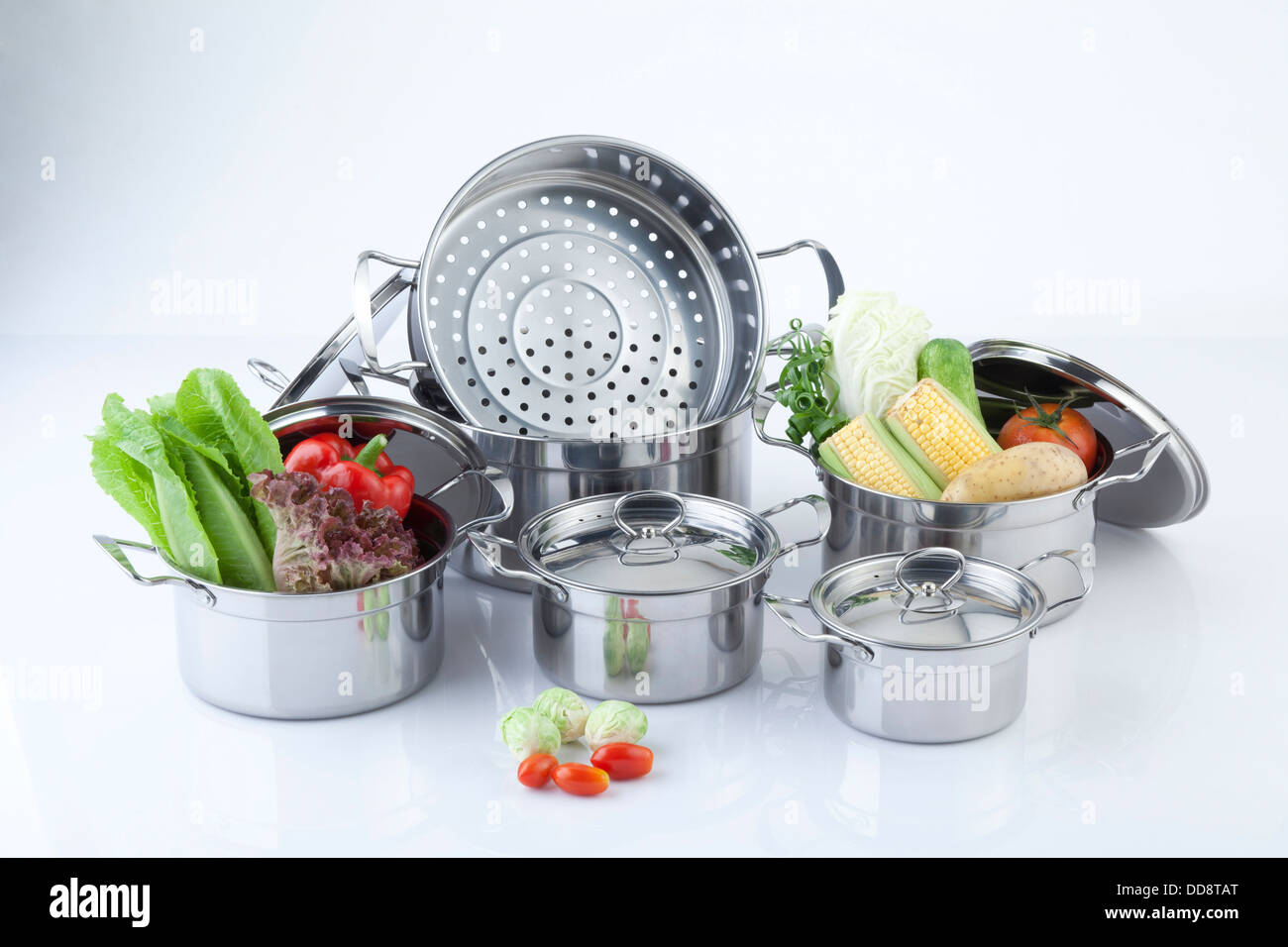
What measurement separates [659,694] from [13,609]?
2001 mm

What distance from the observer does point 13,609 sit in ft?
13.7

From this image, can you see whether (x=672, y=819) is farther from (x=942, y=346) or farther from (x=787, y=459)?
(x=787, y=459)

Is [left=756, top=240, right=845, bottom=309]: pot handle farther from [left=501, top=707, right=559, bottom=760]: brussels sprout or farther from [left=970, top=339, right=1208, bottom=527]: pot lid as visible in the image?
[left=501, top=707, right=559, bottom=760]: brussels sprout

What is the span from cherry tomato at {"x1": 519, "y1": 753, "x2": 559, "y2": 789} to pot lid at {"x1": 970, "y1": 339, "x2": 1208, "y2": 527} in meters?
2.02

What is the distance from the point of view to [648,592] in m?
3.40

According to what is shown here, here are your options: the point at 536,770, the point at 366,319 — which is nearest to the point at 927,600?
the point at 536,770

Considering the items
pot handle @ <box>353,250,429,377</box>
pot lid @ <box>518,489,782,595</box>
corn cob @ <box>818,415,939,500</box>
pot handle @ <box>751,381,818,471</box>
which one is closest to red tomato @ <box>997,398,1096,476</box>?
corn cob @ <box>818,415,939,500</box>

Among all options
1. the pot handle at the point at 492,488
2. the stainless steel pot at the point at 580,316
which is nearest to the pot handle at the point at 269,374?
the stainless steel pot at the point at 580,316

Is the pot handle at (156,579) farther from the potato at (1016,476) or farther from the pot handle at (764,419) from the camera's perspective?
the potato at (1016,476)

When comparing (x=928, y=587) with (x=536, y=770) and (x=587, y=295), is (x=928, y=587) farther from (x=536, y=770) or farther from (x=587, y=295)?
(x=587, y=295)

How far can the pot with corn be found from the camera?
3840mm

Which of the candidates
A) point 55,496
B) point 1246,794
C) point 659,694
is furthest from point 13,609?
Result: point 1246,794

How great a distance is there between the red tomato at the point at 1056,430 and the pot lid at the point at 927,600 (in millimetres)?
780

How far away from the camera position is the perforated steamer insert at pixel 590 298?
170 inches
